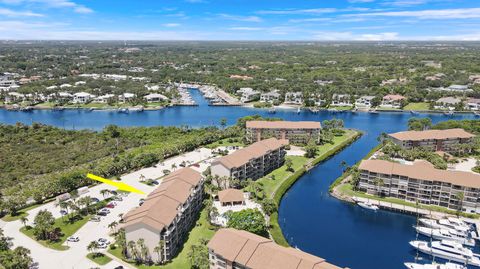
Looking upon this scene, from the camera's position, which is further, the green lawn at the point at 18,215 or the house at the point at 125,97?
the house at the point at 125,97

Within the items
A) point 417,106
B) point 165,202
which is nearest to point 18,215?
point 165,202

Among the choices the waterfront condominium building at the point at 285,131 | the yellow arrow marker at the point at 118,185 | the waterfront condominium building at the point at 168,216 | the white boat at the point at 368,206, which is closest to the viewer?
the waterfront condominium building at the point at 168,216

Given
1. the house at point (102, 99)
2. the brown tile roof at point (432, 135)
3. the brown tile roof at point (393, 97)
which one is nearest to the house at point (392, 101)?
the brown tile roof at point (393, 97)

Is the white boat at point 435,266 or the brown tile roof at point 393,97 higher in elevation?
the brown tile roof at point 393,97

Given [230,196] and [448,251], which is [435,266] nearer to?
[448,251]

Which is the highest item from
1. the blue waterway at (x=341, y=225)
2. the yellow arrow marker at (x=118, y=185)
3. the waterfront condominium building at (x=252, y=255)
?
the waterfront condominium building at (x=252, y=255)

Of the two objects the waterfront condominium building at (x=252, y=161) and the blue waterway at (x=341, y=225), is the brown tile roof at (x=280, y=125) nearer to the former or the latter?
the blue waterway at (x=341, y=225)

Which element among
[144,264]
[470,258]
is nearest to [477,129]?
[470,258]
